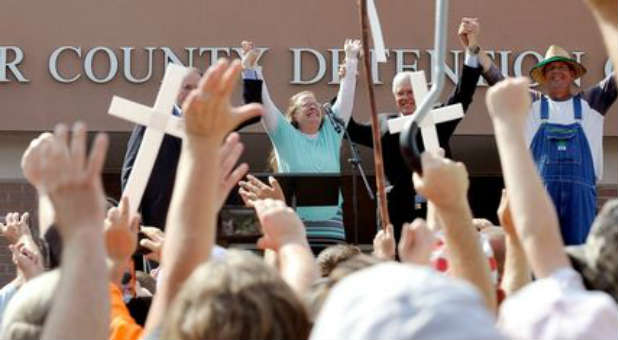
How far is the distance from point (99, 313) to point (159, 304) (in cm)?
40

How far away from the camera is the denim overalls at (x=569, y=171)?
15.3 ft

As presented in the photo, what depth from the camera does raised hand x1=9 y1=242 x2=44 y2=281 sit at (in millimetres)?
3334

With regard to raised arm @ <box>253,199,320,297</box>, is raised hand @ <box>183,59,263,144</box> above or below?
above

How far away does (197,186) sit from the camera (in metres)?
2.04

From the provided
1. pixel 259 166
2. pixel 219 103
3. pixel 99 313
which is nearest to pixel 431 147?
pixel 219 103

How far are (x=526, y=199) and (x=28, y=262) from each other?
187 centimetres

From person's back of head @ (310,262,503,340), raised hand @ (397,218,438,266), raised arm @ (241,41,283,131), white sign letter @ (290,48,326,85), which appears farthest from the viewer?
white sign letter @ (290,48,326,85)

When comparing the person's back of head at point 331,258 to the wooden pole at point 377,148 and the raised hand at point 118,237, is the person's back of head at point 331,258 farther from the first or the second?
the wooden pole at point 377,148

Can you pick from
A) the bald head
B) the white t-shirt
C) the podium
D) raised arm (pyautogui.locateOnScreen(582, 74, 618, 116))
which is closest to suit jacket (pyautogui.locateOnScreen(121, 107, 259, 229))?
the podium

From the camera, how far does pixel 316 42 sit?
882cm

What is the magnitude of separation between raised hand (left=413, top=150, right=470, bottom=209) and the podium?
8.80 feet

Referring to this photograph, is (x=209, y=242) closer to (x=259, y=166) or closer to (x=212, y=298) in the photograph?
(x=212, y=298)

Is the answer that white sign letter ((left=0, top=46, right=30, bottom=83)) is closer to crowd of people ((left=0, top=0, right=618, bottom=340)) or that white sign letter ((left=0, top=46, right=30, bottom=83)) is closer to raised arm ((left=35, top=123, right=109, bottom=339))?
crowd of people ((left=0, top=0, right=618, bottom=340))

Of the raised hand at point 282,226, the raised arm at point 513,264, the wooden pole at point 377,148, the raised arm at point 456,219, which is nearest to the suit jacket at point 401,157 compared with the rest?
the wooden pole at point 377,148
